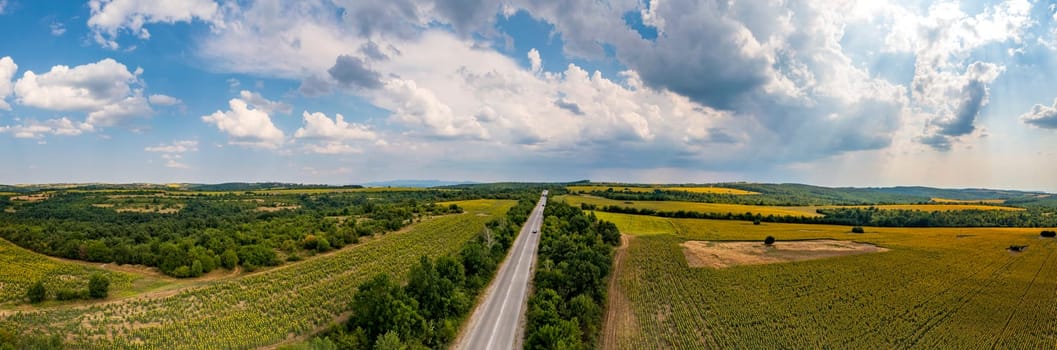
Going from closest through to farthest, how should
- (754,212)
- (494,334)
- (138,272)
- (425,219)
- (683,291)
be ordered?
(494,334), (683,291), (138,272), (425,219), (754,212)

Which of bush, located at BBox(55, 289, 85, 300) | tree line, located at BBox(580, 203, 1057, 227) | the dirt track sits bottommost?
the dirt track

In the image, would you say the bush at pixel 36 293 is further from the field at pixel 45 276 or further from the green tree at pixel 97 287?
the green tree at pixel 97 287

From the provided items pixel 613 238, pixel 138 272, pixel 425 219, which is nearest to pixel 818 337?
pixel 613 238

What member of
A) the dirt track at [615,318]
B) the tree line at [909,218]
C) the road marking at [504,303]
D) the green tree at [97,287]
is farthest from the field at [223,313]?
the tree line at [909,218]

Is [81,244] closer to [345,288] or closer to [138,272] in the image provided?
[138,272]

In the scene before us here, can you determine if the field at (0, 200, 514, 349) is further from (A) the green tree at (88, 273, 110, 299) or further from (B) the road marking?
(B) the road marking

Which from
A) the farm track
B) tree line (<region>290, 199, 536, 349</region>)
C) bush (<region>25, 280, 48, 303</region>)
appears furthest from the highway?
bush (<region>25, 280, 48, 303</region>)

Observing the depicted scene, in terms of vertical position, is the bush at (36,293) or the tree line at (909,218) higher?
the tree line at (909,218)
